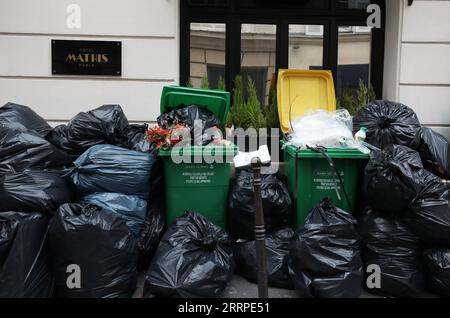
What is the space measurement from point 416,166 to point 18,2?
459 cm

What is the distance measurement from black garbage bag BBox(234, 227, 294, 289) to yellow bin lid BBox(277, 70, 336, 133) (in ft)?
5.53

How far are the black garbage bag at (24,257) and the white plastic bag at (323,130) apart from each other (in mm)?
2232

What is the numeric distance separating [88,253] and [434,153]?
9.94 ft

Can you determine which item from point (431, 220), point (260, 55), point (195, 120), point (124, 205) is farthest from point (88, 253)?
point (260, 55)

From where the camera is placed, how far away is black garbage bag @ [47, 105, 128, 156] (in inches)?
149

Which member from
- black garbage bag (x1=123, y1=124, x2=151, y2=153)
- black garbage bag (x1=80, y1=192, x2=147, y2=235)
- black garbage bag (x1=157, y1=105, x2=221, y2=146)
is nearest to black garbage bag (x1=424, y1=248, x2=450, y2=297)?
black garbage bag (x1=157, y1=105, x2=221, y2=146)

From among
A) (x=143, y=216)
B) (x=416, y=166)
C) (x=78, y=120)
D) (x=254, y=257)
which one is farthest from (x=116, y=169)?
(x=416, y=166)

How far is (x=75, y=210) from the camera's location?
2939mm

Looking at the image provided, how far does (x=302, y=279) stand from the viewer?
2.93 m

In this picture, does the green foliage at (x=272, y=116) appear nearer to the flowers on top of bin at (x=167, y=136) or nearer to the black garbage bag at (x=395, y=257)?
the flowers on top of bin at (x=167, y=136)

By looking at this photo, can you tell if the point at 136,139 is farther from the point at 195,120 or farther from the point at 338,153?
the point at 338,153

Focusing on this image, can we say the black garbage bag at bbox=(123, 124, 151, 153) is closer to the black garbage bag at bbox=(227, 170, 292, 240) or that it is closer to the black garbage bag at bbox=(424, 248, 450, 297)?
the black garbage bag at bbox=(227, 170, 292, 240)

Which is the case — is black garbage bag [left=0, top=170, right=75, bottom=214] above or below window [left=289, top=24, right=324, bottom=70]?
below

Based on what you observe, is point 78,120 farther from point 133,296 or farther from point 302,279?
point 302,279
